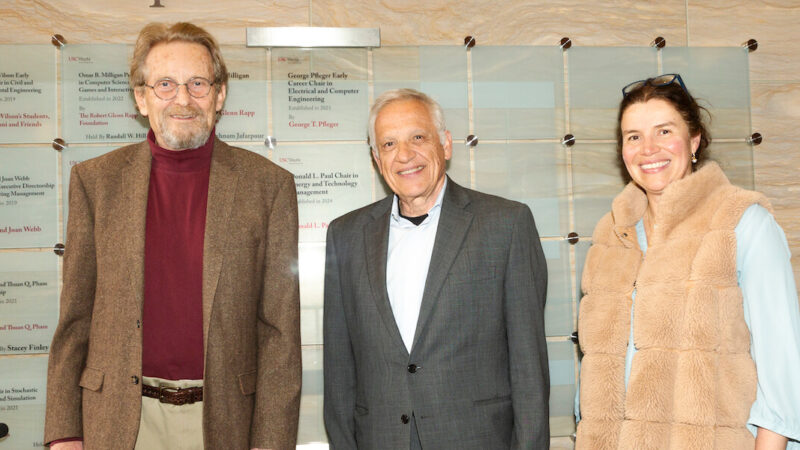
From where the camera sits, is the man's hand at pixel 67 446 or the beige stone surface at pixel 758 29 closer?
the man's hand at pixel 67 446

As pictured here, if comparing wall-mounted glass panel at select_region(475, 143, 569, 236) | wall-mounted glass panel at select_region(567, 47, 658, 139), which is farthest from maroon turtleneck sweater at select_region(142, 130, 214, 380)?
wall-mounted glass panel at select_region(567, 47, 658, 139)

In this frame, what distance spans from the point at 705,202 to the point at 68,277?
1.79m

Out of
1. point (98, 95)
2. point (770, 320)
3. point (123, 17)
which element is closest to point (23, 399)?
point (98, 95)

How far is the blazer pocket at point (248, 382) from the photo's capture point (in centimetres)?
176

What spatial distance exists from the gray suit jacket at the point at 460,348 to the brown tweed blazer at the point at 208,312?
0.20 metres

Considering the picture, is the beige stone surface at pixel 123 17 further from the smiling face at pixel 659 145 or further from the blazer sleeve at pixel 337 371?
the smiling face at pixel 659 145

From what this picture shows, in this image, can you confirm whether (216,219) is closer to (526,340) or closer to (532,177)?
(526,340)

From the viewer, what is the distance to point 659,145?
173 centimetres

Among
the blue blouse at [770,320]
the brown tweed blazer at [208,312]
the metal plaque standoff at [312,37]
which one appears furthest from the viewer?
the metal plaque standoff at [312,37]

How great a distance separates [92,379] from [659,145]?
1.73 m

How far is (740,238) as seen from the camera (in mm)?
1543

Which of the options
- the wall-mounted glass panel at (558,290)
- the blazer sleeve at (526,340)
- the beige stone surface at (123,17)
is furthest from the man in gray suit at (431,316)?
the beige stone surface at (123,17)

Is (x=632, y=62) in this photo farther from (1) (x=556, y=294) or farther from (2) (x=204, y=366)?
(2) (x=204, y=366)

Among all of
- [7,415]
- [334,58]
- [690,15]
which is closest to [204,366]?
[7,415]
